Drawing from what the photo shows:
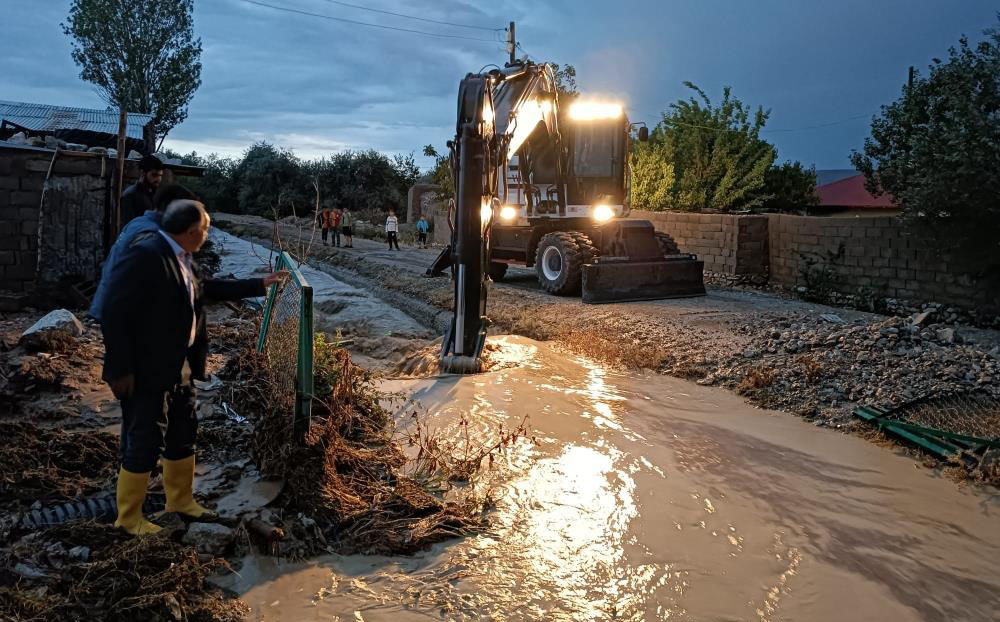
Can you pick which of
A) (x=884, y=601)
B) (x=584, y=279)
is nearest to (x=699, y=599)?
(x=884, y=601)

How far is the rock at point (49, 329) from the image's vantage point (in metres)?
7.09

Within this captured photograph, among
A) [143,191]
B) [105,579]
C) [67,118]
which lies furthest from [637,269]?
[67,118]

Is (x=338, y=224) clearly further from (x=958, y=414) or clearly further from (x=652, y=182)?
(x=958, y=414)

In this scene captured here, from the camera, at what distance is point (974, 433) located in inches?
237

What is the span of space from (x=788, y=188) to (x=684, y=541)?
76.1 feet

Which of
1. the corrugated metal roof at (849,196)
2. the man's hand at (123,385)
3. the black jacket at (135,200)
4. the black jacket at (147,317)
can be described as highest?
the corrugated metal roof at (849,196)

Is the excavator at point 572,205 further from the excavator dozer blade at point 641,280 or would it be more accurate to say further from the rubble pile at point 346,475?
the rubble pile at point 346,475

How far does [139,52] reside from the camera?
3803 centimetres

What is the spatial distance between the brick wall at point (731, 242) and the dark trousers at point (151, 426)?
12879 millimetres

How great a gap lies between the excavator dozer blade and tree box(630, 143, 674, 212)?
716cm

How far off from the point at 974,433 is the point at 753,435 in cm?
179

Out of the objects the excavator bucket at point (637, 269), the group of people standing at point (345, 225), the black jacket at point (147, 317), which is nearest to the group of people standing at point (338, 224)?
the group of people standing at point (345, 225)

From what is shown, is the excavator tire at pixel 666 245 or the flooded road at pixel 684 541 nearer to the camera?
the flooded road at pixel 684 541

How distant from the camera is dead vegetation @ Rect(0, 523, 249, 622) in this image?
117 inches
